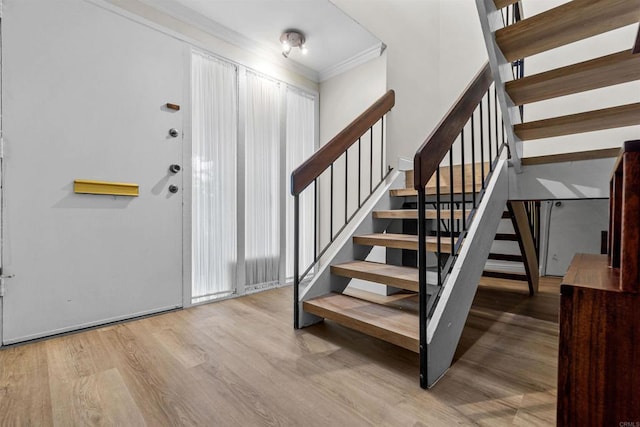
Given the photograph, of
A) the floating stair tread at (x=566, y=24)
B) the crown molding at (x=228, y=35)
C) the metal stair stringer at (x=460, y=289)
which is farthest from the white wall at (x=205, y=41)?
the metal stair stringer at (x=460, y=289)

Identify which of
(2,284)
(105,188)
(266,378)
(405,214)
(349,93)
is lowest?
(266,378)

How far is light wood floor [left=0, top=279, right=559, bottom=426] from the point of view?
1149 millimetres

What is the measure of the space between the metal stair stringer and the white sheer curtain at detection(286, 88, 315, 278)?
1.91 m

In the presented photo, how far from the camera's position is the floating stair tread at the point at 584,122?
59.2 inches

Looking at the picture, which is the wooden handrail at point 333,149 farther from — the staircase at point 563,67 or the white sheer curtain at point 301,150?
the white sheer curtain at point 301,150

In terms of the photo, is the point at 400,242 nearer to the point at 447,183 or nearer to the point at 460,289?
the point at 460,289

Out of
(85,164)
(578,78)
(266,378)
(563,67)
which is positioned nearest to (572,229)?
(578,78)

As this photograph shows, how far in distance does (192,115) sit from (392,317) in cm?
211

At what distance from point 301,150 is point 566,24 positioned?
240 cm

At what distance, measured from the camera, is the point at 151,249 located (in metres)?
2.23

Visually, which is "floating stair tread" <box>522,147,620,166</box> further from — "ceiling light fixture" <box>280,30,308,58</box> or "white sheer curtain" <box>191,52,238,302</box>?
"white sheer curtain" <box>191,52,238,302</box>

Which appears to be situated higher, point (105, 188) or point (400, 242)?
point (105, 188)

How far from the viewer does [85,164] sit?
77.0 inches

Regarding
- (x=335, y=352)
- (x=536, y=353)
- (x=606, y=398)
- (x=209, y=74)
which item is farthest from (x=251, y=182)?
(x=606, y=398)
